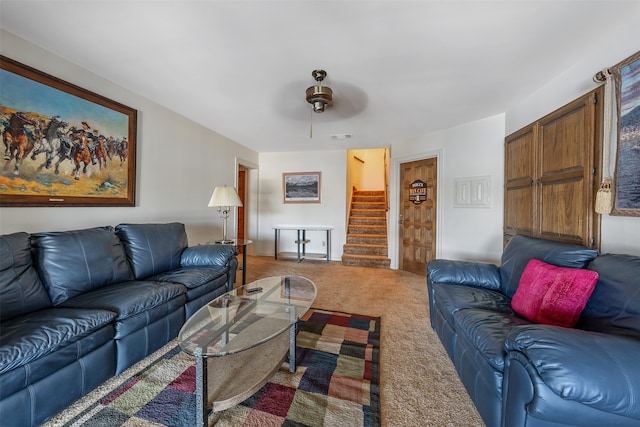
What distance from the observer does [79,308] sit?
148 cm

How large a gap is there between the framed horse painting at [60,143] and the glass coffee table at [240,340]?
1.62 metres

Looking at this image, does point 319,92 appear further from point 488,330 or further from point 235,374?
point 235,374

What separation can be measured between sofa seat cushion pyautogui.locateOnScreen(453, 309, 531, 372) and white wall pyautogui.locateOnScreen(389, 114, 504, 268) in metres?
1.92

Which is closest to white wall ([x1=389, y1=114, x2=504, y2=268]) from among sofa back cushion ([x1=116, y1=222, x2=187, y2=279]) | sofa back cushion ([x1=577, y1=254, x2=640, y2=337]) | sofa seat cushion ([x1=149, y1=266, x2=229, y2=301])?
sofa back cushion ([x1=577, y1=254, x2=640, y2=337])

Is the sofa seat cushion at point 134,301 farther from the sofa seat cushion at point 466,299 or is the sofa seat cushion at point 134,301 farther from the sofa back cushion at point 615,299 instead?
the sofa back cushion at point 615,299

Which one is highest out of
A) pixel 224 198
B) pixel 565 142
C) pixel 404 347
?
pixel 565 142

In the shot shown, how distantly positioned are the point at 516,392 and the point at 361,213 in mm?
5106

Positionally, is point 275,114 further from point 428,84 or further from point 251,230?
point 251,230

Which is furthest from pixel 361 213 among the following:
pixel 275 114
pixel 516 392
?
pixel 516 392

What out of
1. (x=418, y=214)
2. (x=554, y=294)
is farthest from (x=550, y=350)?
(x=418, y=214)

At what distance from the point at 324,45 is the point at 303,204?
3877 millimetres

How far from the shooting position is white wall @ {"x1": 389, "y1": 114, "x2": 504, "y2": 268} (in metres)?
3.07

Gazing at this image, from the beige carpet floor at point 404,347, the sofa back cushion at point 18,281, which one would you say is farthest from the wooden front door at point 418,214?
the sofa back cushion at point 18,281

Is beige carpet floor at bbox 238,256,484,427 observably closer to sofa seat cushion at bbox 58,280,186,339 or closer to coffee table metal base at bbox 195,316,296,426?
coffee table metal base at bbox 195,316,296,426
